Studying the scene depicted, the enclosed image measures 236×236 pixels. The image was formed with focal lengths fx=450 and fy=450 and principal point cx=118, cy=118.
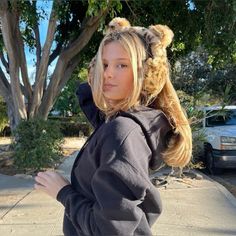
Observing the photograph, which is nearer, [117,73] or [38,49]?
[117,73]

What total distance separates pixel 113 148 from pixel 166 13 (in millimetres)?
10172

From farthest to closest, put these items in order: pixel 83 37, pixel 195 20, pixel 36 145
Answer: pixel 195 20, pixel 83 37, pixel 36 145

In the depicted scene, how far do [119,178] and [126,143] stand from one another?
0.41 feet

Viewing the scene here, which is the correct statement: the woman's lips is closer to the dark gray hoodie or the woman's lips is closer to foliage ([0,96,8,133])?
the dark gray hoodie

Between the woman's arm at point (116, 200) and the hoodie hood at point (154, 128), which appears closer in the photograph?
the woman's arm at point (116, 200)

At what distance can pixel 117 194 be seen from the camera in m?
1.55

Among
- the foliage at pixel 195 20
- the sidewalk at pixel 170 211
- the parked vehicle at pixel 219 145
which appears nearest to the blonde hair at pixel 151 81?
the sidewalk at pixel 170 211

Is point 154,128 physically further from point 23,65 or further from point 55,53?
point 55,53

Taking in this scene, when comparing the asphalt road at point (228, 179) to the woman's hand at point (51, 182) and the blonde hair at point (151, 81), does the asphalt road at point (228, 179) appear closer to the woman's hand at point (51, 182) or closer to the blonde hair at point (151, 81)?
the blonde hair at point (151, 81)

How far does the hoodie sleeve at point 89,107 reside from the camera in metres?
2.11

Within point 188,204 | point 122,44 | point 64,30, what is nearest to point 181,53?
point 64,30

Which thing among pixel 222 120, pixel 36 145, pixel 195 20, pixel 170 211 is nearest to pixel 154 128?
pixel 170 211

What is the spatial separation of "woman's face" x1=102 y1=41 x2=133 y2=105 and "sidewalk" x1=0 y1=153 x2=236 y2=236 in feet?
12.0

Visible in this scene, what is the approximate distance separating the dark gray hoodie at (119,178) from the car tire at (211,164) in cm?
879
